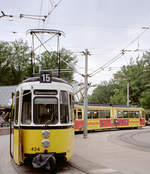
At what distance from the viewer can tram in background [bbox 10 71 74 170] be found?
823cm

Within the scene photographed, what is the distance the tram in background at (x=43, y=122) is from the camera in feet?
27.0

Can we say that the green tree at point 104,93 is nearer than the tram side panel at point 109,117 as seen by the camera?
No

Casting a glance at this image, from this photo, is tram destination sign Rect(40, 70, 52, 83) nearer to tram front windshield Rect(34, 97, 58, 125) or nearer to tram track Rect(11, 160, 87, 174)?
tram front windshield Rect(34, 97, 58, 125)

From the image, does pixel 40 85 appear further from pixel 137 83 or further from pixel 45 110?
pixel 137 83

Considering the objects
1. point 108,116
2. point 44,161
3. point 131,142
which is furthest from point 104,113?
point 44,161

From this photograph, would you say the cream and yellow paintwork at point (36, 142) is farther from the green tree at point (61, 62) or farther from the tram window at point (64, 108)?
the green tree at point (61, 62)

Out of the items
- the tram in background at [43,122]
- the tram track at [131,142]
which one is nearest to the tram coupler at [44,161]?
the tram in background at [43,122]

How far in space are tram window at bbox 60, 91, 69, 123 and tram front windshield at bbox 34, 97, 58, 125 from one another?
18 centimetres

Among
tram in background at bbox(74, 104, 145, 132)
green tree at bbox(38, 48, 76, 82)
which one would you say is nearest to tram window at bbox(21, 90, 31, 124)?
tram in background at bbox(74, 104, 145, 132)

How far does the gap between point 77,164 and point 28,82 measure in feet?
10.8

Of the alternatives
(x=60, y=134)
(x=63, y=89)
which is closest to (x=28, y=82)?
(x=63, y=89)

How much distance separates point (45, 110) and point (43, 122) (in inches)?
13.8

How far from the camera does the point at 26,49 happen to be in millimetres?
60031

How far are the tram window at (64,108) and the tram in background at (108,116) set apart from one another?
614 inches
